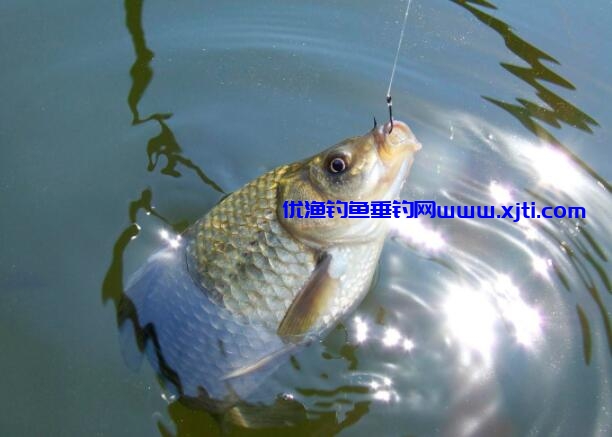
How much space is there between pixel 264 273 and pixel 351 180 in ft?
1.54

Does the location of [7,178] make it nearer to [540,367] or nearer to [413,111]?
[413,111]

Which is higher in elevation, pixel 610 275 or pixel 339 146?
pixel 339 146

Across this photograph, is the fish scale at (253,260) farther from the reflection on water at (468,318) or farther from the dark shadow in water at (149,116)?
the dark shadow in water at (149,116)

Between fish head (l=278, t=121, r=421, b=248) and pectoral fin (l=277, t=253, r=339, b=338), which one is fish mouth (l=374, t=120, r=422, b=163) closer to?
fish head (l=278, t=121, r=421, b=248)

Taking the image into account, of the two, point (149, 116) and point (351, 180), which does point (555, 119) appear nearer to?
point (351, 180)

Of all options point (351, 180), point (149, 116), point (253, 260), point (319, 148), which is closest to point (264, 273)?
point (253, 260)

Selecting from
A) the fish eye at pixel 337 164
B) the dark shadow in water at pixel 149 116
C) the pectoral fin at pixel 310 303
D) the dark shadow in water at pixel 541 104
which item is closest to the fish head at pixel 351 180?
the fish eye at pixel 337 164

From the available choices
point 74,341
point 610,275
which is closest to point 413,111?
point 610,275

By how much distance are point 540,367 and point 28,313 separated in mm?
2241

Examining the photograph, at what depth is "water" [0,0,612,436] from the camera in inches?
115

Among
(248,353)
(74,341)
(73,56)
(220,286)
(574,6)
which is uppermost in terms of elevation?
(574,6)

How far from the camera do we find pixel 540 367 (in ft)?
10.1

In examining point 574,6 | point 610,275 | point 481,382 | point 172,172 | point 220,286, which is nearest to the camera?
point 220,286

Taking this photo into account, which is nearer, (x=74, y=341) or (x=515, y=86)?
(x=74, y=341)
